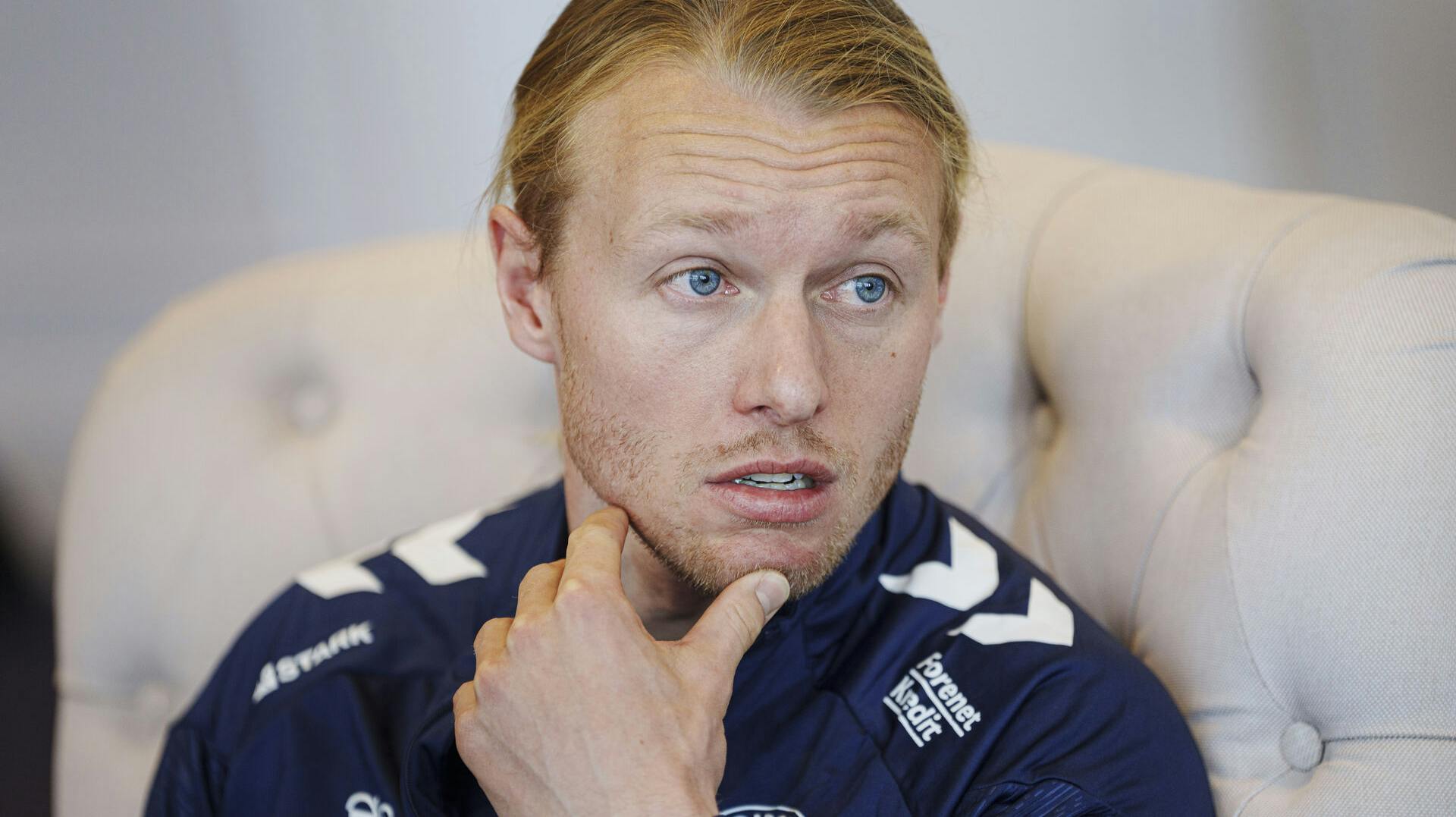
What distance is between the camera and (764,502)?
39.7 inches

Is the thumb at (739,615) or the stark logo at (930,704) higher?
the thumb at (739,615)

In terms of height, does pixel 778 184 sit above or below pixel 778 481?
above

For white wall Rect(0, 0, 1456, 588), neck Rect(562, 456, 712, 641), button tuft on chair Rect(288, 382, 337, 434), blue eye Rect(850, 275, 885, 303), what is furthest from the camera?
white wall Rect(0, 0, 1456, 588)

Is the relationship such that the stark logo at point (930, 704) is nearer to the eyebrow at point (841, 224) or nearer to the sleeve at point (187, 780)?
the eyebrow at point (841, 224)

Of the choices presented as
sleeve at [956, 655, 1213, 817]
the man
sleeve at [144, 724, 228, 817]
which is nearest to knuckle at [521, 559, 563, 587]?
the man

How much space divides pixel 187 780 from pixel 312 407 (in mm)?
539

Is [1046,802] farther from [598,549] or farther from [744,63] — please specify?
[744,63]

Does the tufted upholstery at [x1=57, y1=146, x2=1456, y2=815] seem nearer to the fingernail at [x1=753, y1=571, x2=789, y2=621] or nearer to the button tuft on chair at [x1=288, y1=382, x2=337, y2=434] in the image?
the button tuft on chair at [x1=288, y1=382, x2=337, y2=434]

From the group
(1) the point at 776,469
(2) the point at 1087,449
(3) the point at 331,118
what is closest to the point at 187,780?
(1) the point at 776,469

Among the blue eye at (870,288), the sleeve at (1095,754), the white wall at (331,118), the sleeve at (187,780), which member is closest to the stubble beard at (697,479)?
the blue eye at (870,288)

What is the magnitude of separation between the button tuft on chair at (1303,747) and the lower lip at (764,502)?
17.0 inches

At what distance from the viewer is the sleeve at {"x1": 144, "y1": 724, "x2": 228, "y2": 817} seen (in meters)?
1.25

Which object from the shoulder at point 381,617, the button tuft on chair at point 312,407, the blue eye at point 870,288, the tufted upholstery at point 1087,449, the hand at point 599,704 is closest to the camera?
the hand at point 599,704

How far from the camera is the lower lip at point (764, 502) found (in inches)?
39.6
